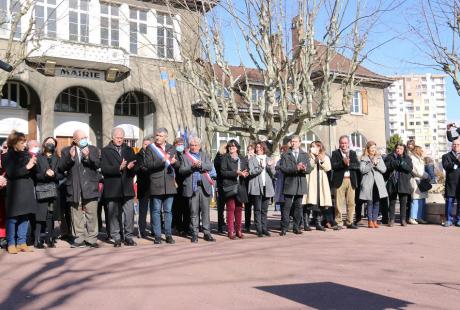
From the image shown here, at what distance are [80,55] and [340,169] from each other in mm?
15691

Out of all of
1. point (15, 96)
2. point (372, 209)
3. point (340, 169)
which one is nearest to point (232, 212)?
point (340, 169)

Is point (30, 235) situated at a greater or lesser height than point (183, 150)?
lesser

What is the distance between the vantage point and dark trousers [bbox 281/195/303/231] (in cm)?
1023

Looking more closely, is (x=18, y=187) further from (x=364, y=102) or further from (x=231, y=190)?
(x=364, y=102)

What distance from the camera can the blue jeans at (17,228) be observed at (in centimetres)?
805

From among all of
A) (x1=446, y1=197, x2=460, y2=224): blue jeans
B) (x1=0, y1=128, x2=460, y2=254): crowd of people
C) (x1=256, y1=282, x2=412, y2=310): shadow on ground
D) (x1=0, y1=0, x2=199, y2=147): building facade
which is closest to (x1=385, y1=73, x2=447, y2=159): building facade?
(x1=0, y1=0, x2=199, y2=147): building facade

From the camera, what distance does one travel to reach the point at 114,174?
870cm

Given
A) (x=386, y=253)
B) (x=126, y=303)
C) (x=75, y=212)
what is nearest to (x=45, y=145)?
(x=75, y=212)

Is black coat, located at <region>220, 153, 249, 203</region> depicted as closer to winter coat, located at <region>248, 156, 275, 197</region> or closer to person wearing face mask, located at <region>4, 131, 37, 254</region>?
winter coat, located at <region>248, 156, 275, 197</region>

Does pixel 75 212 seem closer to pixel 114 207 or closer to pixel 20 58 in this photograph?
pixel 114 207

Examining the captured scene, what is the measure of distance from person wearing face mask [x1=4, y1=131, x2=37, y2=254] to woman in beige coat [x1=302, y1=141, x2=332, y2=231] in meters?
5.50

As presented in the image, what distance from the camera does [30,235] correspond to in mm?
9469

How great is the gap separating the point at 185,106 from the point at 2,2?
1009 cm

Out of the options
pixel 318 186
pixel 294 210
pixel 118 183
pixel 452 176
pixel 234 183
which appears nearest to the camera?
pixel 118 183
